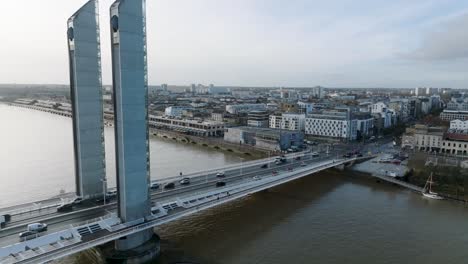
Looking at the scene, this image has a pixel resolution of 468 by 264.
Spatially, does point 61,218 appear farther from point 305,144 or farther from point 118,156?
point 305,144

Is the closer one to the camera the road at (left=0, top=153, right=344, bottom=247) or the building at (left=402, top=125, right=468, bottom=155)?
the road at (left=0, top=153, right=344, bottom=247)

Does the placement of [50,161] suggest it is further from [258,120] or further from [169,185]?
[258,120]

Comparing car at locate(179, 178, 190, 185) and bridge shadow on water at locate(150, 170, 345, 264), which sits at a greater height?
car at locate(179, 178, 190, 185)

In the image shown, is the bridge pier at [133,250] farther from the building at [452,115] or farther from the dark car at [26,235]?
the building at [452,115]

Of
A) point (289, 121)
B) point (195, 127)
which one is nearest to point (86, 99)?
point (195, 127)

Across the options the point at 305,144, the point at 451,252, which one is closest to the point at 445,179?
the point at 451,252

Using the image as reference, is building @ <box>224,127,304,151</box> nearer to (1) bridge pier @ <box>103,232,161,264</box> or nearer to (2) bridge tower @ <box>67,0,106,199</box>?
(2) bridge tower @ <box>67,0,106,199</box>

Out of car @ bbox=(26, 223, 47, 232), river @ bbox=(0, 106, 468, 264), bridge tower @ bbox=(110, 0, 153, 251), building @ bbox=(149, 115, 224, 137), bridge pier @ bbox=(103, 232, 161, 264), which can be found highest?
bridge tower @ bbox=(110, 0, 153, 251)

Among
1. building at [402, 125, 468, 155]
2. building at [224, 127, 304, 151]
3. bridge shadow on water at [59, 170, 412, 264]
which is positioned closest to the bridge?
bridge shadow on water at [59, 170, 412, 264]
